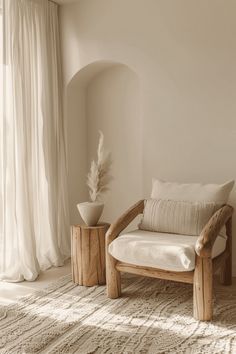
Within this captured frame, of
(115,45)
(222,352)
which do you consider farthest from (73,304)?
(115,45)

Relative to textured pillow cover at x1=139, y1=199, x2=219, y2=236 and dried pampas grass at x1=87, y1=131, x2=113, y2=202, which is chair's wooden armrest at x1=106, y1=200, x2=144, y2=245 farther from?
dried pampas grass at x1=87, y1=131, x2=113, y2=202

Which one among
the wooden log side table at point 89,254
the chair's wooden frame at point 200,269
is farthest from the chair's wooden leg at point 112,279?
the wooden log side table at point 89,254

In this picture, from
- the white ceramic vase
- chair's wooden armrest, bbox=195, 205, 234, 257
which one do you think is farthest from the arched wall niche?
chair's wooden armrest, bbox=195, 205, 234, 257

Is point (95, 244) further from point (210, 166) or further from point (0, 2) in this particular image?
point (0, 2)

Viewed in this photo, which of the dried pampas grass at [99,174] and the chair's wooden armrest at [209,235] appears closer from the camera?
the chair's wooden armrest at [209,235]

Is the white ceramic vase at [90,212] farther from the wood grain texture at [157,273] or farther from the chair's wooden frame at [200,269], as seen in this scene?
the wood grain texture at [157,273]

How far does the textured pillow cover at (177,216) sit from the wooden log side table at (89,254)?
0.38m

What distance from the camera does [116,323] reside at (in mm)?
2551

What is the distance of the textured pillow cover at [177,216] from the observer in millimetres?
2945

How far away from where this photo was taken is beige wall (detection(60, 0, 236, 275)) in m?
3.44

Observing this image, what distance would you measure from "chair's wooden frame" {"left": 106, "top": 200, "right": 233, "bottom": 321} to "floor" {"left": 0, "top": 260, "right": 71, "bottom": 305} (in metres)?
0.66

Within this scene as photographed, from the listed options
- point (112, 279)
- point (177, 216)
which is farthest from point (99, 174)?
point (112, 279)

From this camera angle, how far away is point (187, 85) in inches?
141

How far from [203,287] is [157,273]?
1.12ft
